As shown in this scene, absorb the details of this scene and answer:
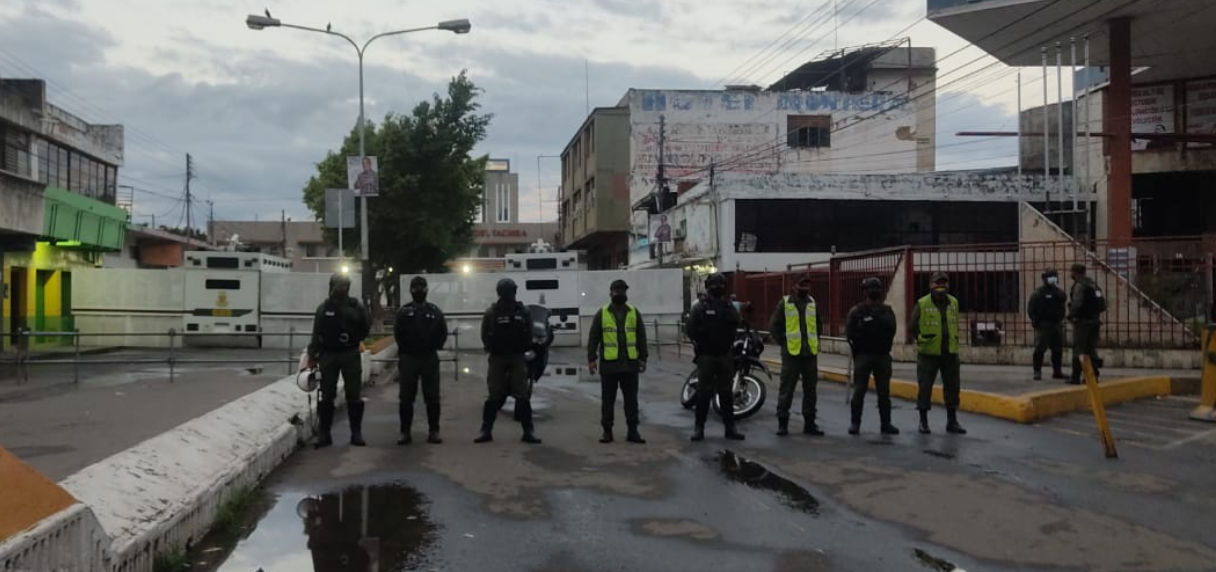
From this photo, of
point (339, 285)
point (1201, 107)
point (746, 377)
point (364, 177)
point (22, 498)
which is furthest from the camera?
point (1201, 107)

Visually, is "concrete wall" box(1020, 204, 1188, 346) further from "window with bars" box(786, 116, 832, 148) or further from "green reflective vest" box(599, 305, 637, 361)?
"window with bars" box(786, 116, 832, 148)

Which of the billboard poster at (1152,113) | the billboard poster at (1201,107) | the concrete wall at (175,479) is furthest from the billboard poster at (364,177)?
the billboard poster at (1201,107)

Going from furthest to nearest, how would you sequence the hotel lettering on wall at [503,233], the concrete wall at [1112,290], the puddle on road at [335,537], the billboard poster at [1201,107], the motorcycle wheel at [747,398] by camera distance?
the hotel lettering on wall at [503,233], the billboard poster at [1201,107], the concrete wall at [1112,290], the motorcycle wheel at [747,398], the puddle on road at [335,537]

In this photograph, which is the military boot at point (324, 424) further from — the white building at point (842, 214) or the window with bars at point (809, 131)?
the window with bars at point (809, 131)

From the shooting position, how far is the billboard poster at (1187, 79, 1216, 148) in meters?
29.8

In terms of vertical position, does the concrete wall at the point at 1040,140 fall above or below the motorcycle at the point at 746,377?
above

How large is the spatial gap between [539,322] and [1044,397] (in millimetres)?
6161

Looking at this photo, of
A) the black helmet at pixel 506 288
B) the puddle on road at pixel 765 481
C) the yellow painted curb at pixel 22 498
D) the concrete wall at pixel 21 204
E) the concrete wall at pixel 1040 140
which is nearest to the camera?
the yellow painted curb at pixel 22 498

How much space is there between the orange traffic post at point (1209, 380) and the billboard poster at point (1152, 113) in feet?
74.9

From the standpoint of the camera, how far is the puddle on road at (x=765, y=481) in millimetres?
6741

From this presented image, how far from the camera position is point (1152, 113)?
31078 millimetres

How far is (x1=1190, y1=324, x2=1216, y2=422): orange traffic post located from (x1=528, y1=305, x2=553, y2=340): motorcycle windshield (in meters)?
7.65

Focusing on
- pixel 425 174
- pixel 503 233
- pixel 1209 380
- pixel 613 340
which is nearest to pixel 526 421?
pixel 613 340

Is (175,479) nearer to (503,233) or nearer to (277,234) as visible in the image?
(503,233)
